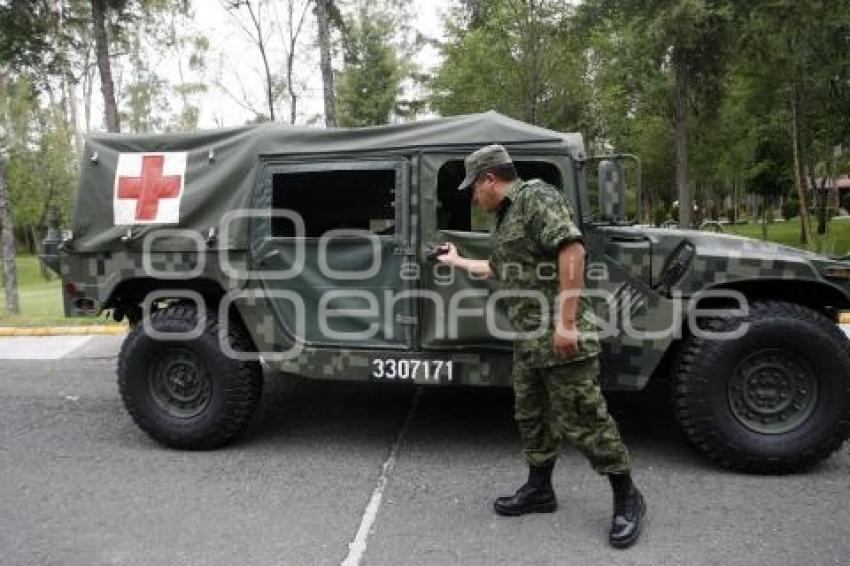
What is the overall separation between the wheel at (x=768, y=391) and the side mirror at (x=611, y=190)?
2.69 feet

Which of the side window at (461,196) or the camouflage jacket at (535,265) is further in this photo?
the side window at (461,196)

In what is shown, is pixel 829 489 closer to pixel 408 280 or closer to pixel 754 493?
pixel 754 493

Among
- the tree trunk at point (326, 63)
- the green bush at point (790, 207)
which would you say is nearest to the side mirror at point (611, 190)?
the tree trunk at point (326, 63)

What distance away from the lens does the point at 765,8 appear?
11.3 metres

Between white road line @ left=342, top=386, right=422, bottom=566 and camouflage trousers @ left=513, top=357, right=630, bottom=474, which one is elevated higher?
camouflage trousers @ left=513, top=357, right=630, bottom=474

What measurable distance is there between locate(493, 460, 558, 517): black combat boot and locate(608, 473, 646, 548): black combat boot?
0.36 metres

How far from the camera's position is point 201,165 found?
183 inches

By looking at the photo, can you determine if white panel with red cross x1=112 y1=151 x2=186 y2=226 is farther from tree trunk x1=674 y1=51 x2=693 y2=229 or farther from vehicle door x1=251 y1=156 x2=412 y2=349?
tree trunk x1=674 y1=51 x2=693 y2=229

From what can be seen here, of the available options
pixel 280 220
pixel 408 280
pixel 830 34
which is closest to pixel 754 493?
pixel 408 280

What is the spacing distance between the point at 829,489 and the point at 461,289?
221cm

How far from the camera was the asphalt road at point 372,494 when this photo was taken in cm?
327

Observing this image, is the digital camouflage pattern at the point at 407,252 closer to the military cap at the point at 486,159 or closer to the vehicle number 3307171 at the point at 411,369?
the vehicle number 3307171 at the point at 411,369

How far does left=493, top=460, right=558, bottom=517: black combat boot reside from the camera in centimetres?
361

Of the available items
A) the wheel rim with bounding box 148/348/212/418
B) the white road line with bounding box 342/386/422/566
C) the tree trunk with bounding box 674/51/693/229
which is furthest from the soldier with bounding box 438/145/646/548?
the tree trunk with bounding box 674/51/693/229
